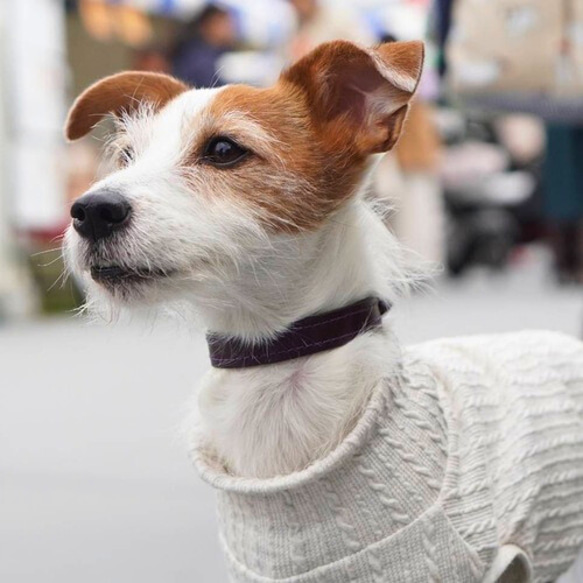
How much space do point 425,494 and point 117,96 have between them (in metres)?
0.93

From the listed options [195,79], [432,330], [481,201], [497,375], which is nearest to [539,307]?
[432,330]

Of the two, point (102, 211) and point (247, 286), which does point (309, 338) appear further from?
point (102, 211)

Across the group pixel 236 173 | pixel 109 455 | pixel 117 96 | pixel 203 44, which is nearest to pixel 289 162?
pixel 236 173

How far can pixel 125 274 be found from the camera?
1664mm

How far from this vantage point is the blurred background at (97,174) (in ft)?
8.60

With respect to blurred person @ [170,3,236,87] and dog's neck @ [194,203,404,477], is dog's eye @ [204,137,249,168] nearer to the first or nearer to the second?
dog's neck @ [194,203,404,477]

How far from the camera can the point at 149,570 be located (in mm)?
2602

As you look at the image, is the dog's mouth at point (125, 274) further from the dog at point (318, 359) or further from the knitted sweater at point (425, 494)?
the knitted sweater at point (425, 494)

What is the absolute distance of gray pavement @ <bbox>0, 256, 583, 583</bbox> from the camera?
2.64 meters

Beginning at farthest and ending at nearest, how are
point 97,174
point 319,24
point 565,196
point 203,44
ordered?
point 203,44 → point 565,196 → point 319,24 → point 97,174

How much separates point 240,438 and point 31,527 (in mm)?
1408

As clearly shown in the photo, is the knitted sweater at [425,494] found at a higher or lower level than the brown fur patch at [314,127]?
lower

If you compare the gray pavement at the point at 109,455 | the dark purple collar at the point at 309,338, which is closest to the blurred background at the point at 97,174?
the gray pavement at the point at 109,455

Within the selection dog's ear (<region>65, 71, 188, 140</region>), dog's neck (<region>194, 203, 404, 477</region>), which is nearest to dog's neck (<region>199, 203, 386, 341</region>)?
dog's neck (<region>194, 203, 404, 477</region>)
